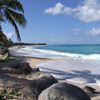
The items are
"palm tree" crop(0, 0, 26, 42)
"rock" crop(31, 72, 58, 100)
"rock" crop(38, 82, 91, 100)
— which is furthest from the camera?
"palm tree" crop(0, 0, 26, 42)

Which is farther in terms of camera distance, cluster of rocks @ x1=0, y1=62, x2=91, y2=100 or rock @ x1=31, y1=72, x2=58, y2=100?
rock @ x1=31, y1=72, x2=58, y2=100

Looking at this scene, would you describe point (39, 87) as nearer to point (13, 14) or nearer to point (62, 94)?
point (62, 94)

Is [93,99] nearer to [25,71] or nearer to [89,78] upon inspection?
[25,71]

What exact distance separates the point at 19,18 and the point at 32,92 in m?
12.1

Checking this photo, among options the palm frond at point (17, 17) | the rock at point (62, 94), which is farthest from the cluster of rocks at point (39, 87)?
the palm frond at point (17, 17)

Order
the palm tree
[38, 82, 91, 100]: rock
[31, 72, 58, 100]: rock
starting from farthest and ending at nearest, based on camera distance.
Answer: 1. the palm tree
2. [31, 72, 58, 100]: rock
3. [38, 82, 91, 100]: rock

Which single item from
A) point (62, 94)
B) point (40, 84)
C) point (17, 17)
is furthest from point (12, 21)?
point (62, 94)

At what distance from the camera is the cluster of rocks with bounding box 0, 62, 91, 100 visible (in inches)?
253

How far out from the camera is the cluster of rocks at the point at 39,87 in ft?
21.1

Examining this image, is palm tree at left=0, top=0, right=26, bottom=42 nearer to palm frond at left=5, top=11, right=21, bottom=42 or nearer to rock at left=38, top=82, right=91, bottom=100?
palm frond at left=5, top=11, right=21, bottom=42

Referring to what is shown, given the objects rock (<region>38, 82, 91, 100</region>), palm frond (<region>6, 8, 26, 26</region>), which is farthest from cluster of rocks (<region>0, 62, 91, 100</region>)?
palm frond (<region>6, 8, 26, 26</region>)

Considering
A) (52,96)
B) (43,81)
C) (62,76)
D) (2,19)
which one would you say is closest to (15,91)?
(43,81)

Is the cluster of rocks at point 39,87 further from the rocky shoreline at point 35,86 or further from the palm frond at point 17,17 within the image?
the palm frond at point 17,17

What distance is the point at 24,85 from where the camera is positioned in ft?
27.2
